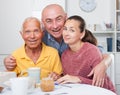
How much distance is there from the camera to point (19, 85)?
4.58ft

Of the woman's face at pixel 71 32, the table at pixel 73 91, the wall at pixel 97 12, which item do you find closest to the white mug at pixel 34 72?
the table at pixel 73 91

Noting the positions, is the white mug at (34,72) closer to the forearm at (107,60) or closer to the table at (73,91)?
the table at (73,91)

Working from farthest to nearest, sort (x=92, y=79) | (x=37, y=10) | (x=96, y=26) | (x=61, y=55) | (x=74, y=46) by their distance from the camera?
(x=96, y=26), (x=37, y=10), (x=61, y=55), (x=74, y=46), (x=92, y=79)

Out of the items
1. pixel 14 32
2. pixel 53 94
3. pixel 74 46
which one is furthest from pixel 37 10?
pixel 53 94

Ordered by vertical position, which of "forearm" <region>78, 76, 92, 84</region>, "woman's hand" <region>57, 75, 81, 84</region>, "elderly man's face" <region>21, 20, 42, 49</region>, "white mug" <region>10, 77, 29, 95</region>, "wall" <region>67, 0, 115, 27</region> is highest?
"wall" <region>67, 0, 115, 27</region>

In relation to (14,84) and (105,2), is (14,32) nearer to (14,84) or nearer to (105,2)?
(105,2)

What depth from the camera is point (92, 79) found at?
1.92 metres

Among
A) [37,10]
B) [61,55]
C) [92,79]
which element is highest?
[37,10]

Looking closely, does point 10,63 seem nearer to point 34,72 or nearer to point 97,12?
point 34,72

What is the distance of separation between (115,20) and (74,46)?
248cm

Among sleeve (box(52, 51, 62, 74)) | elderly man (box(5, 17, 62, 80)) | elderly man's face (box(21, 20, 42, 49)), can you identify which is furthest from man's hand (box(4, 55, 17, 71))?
sleeve (box(52, 51, 62, 74))

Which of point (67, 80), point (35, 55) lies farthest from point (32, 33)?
point (67, 80)

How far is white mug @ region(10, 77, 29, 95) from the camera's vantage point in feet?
4.55

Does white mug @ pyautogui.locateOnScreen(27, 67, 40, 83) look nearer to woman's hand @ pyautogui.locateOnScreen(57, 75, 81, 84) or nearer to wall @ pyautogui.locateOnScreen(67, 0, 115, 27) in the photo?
woman's hand @ pyautogui.locateOnScreen(57, 75, 81, 84)
